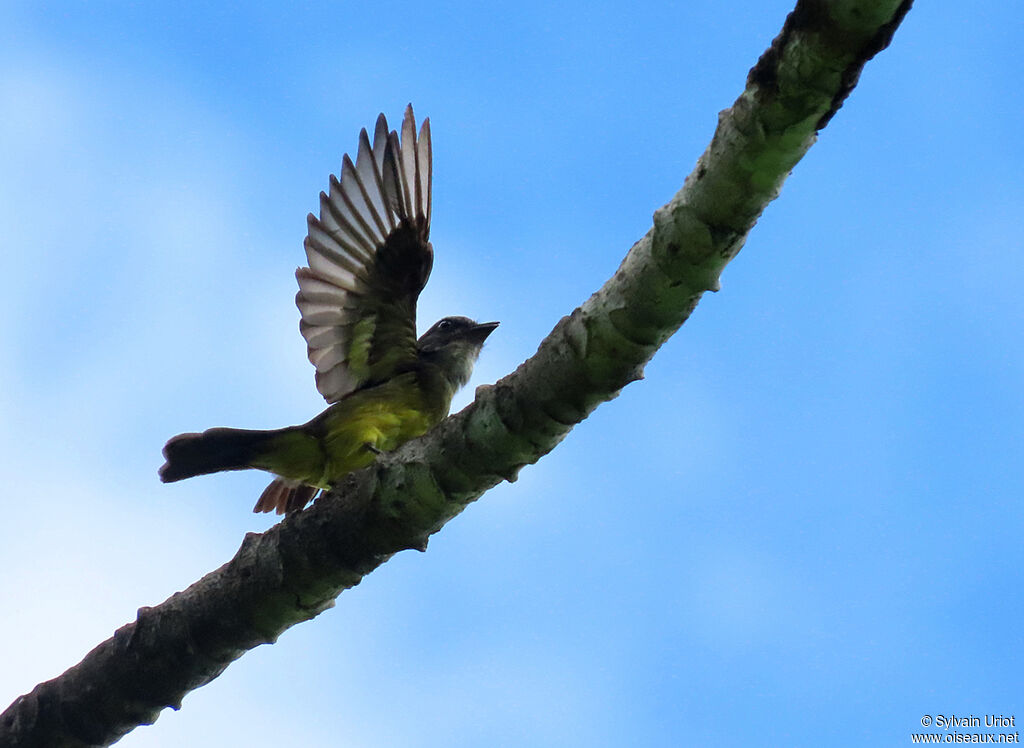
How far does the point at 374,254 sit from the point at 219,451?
170cm

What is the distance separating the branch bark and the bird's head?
3.08 metres

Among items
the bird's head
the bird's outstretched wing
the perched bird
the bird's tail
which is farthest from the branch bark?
the bird's head

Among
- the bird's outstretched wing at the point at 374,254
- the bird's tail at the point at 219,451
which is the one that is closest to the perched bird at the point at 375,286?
the bird's outstretched wing at the point at 374,254

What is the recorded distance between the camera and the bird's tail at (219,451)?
6516 mm

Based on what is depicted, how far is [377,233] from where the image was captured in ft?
24.8

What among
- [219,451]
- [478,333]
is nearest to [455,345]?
[478,333]

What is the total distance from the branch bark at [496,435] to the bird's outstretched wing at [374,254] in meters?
2.91

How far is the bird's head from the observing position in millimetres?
7871

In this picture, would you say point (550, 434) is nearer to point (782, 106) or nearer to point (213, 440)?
point (782, 106)

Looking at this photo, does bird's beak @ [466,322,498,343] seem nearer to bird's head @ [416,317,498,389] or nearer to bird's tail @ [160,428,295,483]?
bird's head @ [416,317,498,389]

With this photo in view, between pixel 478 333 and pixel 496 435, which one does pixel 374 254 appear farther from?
pixel 496 435

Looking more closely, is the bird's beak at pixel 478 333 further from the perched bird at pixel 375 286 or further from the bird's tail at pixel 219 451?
the bird's tail at pixel 219 451

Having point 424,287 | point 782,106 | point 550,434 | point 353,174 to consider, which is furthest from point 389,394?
point 782,106

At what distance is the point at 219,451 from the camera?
264 inches
